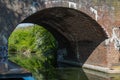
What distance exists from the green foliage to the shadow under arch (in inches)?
153

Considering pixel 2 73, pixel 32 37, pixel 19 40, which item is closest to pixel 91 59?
pixel 2 73

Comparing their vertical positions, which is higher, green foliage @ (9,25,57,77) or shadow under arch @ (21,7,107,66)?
shadow under arch @ (21,7,107,66)

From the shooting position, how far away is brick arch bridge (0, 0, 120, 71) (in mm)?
12875

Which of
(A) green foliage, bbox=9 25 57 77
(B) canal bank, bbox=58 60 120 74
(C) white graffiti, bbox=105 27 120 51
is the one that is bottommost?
(A) green foliage, bbox=9 25 57 77

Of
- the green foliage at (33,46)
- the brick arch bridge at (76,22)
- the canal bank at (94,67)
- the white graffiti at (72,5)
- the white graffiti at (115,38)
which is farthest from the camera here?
the green foliage at (33,46)

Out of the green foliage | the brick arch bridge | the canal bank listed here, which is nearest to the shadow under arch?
the brick arch bridge

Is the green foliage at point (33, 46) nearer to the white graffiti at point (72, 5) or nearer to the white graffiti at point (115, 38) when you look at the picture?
the white graffiti at point (115, 38)

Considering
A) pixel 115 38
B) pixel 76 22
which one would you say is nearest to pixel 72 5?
pixel 76 22

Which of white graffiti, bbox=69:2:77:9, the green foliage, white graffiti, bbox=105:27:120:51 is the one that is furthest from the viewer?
the green foliage

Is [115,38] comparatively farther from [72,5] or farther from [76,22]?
[72,5]

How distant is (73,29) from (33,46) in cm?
2082

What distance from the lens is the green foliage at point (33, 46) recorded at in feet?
89.0

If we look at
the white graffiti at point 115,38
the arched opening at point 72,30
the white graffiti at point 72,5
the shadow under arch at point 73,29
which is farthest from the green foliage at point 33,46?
the white graffiti at point 72,5

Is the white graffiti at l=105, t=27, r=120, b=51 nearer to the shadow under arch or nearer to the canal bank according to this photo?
the shadow under arch
